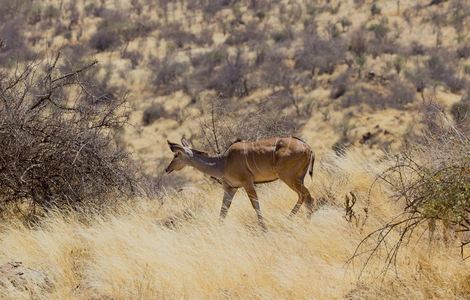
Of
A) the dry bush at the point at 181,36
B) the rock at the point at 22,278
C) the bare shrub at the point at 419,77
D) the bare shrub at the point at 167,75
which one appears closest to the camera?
the rock at the point at 22,278

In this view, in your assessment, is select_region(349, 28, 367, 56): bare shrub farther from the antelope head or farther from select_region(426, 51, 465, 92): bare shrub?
the antelope head

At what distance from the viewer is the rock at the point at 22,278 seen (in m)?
6.05

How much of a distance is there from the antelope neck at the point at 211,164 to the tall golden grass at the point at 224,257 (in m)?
0.70

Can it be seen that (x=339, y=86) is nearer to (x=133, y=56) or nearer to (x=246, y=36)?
(x=246, y=36)

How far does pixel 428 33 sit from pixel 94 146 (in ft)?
88.8

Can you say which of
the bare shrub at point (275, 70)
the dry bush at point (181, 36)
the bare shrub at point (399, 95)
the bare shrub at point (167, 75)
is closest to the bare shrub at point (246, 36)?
the dry bush at point (181, 36)

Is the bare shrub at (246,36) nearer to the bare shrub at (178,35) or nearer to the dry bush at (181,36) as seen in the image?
the dry bush at (181,36)

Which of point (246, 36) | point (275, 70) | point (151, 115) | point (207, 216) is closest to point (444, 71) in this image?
point (275, 70)

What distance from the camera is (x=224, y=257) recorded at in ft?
21.1

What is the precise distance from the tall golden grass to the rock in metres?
0.07

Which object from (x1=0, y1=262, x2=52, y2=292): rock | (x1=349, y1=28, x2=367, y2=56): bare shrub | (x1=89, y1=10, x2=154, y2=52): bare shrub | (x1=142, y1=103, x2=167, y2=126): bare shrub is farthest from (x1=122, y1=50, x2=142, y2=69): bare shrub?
(x1=0, y1=262, x2=52, y2=292): rock

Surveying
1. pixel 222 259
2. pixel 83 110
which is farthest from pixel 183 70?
pixel 222 259

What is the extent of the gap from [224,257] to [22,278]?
1.82 metres

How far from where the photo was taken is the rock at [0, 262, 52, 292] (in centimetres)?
605
